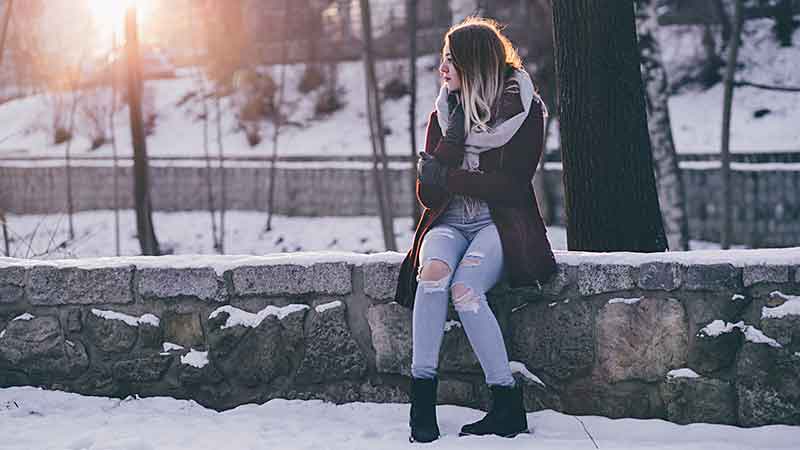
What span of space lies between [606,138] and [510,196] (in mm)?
1341

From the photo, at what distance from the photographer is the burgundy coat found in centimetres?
481

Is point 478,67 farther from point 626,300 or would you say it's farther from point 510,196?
point 626,300

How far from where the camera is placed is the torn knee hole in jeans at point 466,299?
468 cm

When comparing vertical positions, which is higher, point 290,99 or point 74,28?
point 74,28

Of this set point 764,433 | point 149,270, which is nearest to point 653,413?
point 764,433

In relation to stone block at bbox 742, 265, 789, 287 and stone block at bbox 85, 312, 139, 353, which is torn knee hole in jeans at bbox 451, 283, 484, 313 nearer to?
stone block at bbox 742, 265, 789, 287

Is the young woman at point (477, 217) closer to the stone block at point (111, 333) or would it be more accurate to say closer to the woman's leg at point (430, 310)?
the woman's leg at point (430, 310)

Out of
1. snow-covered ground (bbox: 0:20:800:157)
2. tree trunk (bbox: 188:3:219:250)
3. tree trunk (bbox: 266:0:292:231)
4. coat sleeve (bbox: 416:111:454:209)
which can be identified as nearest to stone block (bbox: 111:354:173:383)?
coat sleeve (bbox: 416:111:454:209)

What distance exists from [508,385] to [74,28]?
32.1 metres

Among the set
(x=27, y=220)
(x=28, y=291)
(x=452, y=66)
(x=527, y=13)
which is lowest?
(x=27, y=220)

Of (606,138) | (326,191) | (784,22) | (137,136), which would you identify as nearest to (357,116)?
(326,191)

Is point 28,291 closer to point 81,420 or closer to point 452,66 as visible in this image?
point 81,420

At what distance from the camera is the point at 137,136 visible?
66.2ft

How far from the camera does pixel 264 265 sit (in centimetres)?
527
